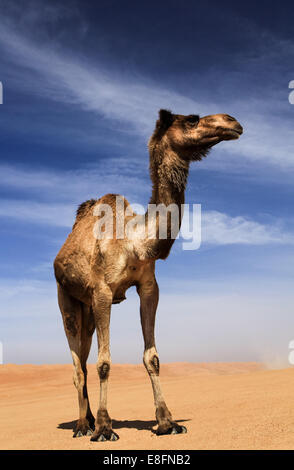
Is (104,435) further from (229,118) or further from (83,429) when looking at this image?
(229,118)

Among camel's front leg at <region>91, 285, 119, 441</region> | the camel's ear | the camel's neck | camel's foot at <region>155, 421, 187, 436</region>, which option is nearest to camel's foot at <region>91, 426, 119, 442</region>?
camel's front leg at <region>91, 285, 119, 441</region>

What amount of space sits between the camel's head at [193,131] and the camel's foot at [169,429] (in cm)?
420

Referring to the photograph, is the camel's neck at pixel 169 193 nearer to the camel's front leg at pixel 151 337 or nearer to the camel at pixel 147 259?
the camel at pixel 147 259

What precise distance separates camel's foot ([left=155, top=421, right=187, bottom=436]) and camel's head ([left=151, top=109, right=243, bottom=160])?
4.20 m

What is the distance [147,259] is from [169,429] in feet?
8.67

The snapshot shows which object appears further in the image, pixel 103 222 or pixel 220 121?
pixel 103 222

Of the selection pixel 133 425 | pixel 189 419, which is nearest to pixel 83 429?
pixel 133 425

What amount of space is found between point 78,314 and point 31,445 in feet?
9.00

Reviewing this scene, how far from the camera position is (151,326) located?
8.33 metres

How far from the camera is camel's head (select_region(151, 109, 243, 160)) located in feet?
24.7
